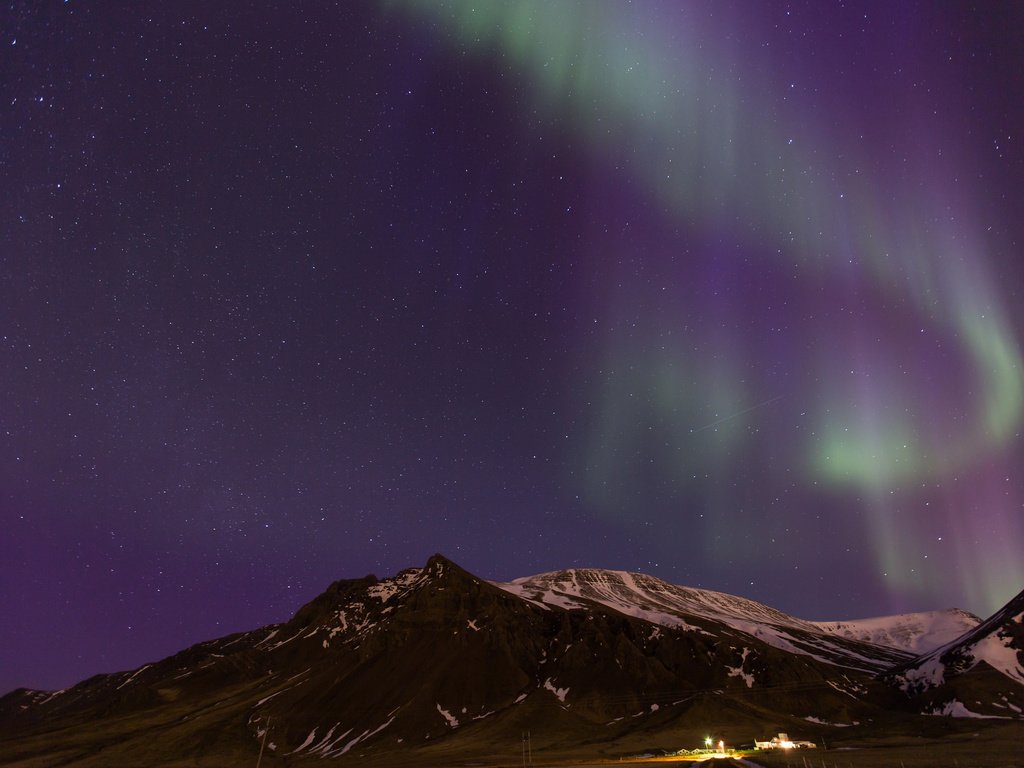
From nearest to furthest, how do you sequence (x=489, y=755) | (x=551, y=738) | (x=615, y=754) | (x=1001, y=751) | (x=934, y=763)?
(x=934, y=763), (x=1001, y=751), (x=615, y=754), (x=489, y=755), (x=551, y=738)

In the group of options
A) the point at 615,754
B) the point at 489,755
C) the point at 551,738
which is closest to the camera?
the point at 615,754

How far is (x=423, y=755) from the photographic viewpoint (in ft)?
620

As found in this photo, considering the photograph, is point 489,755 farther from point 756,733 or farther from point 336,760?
point 756,733

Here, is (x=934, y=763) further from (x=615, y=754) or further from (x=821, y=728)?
(x=821, y=728)

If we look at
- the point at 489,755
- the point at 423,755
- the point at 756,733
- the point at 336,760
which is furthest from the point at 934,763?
the point at 336,760

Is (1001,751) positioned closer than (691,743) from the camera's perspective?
Yes

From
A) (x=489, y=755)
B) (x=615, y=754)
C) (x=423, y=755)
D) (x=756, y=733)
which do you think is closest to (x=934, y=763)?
(x=615, y=754)

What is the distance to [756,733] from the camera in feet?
604

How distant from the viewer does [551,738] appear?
7810 inches

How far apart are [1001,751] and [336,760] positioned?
519 feet

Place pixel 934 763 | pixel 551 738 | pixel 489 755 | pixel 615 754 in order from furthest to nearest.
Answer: pixel 551 738 → pixel 489 755 → pixel 615 754 → pixel 934 763

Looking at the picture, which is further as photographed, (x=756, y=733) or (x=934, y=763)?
(x=756, y=733)

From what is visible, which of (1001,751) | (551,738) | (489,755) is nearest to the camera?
(1001,751)

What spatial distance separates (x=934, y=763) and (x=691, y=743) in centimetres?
8588
